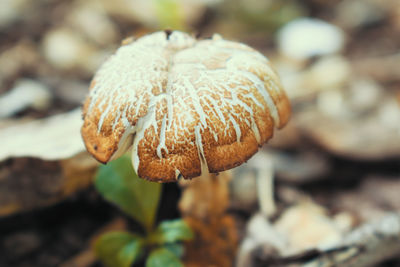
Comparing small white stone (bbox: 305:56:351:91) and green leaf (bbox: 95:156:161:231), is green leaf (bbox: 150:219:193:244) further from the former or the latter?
small white stone (bbox: 305:56:351:91)

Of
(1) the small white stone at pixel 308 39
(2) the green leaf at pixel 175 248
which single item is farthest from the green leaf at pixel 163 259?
(1) the small white stone at pixel 308 39

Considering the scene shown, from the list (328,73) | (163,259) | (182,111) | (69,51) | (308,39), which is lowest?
(163,259)

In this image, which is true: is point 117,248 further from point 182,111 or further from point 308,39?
point 308,39

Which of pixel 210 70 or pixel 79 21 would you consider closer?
pixel 210 70

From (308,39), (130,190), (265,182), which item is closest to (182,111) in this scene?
(130,190)

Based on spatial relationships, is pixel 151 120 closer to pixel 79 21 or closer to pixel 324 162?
pixel 324 162

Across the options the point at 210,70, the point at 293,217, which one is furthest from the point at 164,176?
the point at 293,217
